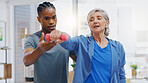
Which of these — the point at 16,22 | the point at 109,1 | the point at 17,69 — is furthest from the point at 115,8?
the point at 17,69

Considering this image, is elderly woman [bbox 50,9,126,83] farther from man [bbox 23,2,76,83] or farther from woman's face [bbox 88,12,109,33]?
man [bbox 23,2,76,83]

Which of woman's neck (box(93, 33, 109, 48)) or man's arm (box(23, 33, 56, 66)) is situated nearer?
man's arm (box(23, 33, 56, 66))

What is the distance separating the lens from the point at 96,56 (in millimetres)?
1291

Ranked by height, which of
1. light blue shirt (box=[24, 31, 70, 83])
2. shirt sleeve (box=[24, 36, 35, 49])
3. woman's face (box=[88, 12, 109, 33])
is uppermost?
woman's face (box=[88, 12, 109, 33])

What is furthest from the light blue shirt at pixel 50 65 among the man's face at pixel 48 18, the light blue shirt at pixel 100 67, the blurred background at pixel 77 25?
the blurred background at pixel 77 25

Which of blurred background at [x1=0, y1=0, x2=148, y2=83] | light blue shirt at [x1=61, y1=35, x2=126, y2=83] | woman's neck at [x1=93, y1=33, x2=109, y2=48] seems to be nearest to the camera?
light blue shirt at [x1=61, y1=35, x2=126, y2=83]

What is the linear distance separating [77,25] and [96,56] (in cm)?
314

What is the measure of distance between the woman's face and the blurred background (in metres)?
2.89

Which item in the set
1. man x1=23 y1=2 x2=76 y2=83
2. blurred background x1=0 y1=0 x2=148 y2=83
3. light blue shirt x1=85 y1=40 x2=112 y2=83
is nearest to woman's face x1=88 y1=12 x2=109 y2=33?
light blue shirt x1=85 y1=40 x2=112 y2=83

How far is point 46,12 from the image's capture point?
1.33 m

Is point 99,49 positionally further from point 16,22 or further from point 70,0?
point 16,22

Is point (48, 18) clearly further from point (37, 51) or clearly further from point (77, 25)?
point (77, 25)

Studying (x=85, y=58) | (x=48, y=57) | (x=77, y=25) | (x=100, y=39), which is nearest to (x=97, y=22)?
(x=100, y=39)

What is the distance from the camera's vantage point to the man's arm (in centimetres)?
114
